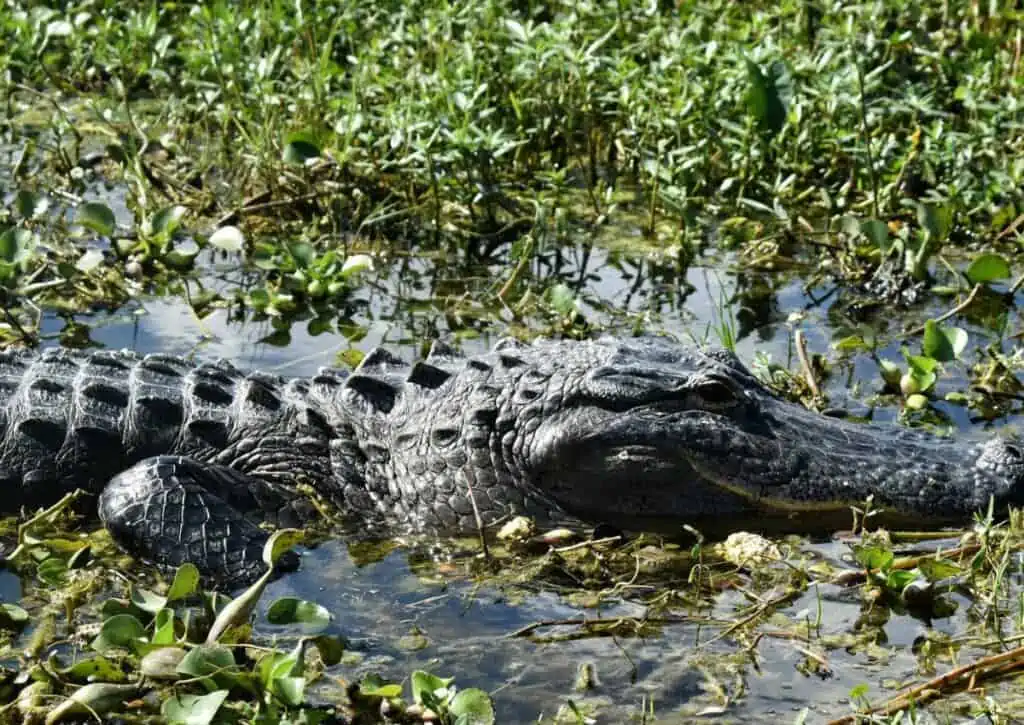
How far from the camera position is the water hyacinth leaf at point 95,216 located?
6.80 metres

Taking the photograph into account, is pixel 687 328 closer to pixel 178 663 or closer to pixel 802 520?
pixel 802 520

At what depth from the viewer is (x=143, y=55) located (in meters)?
8.89

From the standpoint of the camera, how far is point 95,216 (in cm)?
682

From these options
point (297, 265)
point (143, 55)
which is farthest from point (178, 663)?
point (143, 55)

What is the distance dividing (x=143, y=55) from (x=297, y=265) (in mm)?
2750

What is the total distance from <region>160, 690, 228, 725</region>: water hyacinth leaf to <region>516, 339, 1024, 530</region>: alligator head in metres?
1.78

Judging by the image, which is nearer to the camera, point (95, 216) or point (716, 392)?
point (716, 392)

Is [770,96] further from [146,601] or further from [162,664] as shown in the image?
[162,664]

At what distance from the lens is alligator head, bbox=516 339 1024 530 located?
505 cm

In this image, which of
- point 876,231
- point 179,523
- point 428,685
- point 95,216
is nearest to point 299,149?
point 95,216

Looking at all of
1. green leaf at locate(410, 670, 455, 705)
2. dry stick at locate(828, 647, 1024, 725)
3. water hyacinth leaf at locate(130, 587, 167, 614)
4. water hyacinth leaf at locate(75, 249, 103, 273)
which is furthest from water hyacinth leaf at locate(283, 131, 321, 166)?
dry stick at locate(828, 647, 1024, 725)

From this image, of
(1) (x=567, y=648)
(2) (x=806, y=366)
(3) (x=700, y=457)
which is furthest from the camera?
(2) (x=806, y=366)

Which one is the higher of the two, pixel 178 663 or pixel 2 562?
pixel 178 663

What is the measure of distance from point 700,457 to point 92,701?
2120 millimetres
